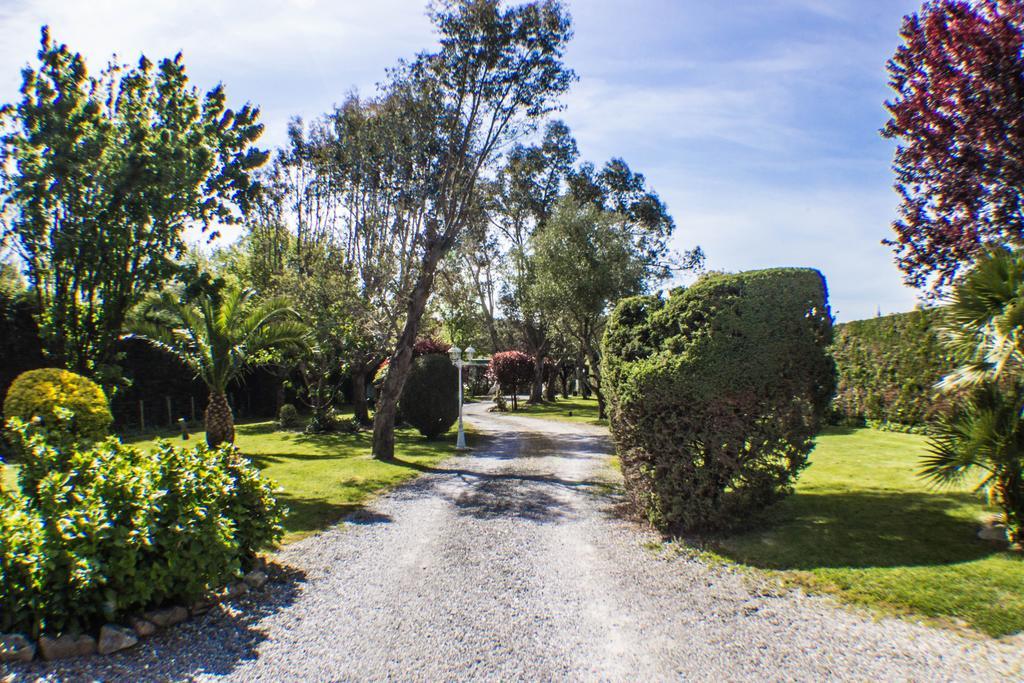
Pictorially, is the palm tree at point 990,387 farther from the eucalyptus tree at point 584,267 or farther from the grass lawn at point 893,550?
the eucalyptus tree at point 584,267

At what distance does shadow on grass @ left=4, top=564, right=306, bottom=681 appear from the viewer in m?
3.93

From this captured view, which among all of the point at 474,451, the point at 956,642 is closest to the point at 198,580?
the point at 956,642

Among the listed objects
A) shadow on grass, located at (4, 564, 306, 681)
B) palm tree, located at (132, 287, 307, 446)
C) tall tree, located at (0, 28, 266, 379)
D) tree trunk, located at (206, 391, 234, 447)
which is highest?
tall tree, located at (0, 28, 266, 379)

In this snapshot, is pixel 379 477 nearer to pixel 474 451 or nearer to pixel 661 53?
pixel 474 451

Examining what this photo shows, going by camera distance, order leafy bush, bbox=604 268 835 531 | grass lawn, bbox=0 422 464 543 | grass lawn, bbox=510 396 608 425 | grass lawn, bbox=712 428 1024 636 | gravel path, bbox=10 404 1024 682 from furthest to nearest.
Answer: grass lawn, bbox=510 396 608 425, grass lawn, bbox=0 422 464 543, leafy bush, bbox=604 268 835 531, grass lawn, bbox=712 428 1024 636, gravel path, bbox=10 404 1024 682

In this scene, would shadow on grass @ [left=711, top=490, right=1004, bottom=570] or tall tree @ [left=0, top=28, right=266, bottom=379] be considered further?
tall tree @ [left=0, top=28, right=266, bottom=379]

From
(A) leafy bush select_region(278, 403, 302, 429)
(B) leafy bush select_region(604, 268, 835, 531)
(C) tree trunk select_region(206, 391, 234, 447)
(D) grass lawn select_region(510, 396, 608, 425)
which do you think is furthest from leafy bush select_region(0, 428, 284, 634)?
(D) grass lawn select_region(510, 396, 608, 425)

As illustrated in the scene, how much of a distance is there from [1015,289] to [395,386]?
1164 centimetres

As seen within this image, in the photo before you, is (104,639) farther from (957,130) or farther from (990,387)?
(957,130)

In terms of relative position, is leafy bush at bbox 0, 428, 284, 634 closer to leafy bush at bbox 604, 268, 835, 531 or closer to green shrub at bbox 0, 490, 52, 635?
green shrub at bbox 0, 490, 52, 635

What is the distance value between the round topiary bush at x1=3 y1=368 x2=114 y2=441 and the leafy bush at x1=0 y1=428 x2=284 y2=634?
4182mm

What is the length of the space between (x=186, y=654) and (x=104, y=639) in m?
0.58

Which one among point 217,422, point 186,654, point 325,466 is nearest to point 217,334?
point 217,422

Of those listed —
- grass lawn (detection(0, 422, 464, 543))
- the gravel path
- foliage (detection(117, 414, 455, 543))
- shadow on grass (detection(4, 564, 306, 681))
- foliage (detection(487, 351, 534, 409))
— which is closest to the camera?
shadow on grass (detection(4, 564, 306, 681))
